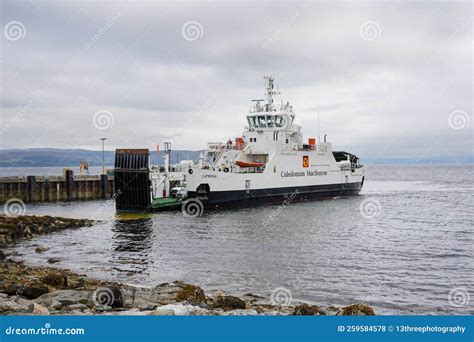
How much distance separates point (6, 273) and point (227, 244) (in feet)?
31.8

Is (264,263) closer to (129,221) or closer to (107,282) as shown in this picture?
(107,282)

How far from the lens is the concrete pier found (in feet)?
137

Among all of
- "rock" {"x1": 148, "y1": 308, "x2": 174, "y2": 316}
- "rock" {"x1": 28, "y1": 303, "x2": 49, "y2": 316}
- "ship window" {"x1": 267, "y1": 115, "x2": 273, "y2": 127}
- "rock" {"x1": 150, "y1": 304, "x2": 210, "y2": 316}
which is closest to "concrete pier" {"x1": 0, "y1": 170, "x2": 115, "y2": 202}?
"ship window" {"x1": 267, "y1": 115, "x2": 273, "y2": 127}

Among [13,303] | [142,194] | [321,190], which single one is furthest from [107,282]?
[321,190]

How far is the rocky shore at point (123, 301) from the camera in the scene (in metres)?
9.87

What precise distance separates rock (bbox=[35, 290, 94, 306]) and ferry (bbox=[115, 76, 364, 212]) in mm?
20903

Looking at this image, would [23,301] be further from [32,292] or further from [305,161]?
[305,161]

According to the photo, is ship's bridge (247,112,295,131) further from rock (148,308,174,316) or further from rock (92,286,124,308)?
rock (148,308,174,316)

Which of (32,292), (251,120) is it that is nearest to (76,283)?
(32,292)

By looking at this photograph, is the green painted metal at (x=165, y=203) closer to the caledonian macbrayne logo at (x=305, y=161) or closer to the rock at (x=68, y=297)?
the caledonian macbrayne logo at (x=305, y=161)

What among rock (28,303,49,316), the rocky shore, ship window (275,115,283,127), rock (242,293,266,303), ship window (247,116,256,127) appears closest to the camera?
rock (28,303,49,316)

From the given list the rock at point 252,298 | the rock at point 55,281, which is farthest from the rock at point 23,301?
the rock at point 252,298

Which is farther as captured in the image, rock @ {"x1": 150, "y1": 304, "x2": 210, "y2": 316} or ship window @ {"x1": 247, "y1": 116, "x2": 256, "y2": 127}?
ship window @ {"x1": 247, "y1": 116, "x2": 256, "y2": 127}

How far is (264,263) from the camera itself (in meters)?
17.4
